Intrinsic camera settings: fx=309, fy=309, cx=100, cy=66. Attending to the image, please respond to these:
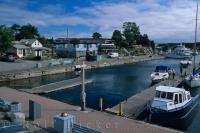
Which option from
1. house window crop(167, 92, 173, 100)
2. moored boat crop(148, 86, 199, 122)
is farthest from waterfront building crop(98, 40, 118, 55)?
house window crop(167, 92, 173, 100)

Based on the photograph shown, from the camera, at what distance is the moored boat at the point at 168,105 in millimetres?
27047

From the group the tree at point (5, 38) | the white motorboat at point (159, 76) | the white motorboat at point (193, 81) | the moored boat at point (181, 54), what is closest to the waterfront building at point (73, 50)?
the tree at point (5, 38)

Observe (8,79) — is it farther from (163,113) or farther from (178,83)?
(163,113)

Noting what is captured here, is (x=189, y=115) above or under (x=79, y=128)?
under

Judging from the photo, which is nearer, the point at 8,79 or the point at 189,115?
the point at 189,115

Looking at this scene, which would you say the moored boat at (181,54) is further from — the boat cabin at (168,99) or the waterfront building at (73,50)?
the boat cabin at (168,99)

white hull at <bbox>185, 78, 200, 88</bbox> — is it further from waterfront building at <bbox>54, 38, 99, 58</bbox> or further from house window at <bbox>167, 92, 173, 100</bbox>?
waterfront building at <bbox>54, 38, 99, 58</bbox>

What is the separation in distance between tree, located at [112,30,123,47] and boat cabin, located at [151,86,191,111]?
108 meters

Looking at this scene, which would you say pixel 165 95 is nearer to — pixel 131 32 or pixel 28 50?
pixel 28 50

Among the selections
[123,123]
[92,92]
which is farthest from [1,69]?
[123,123]

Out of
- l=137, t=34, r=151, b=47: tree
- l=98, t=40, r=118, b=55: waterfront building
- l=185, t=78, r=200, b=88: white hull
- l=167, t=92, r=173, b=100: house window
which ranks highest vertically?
l=137, t=34, r=151, b=47: tree

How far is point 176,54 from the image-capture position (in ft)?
447

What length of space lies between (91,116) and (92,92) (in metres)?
21.8

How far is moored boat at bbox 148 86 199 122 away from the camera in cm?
2705
